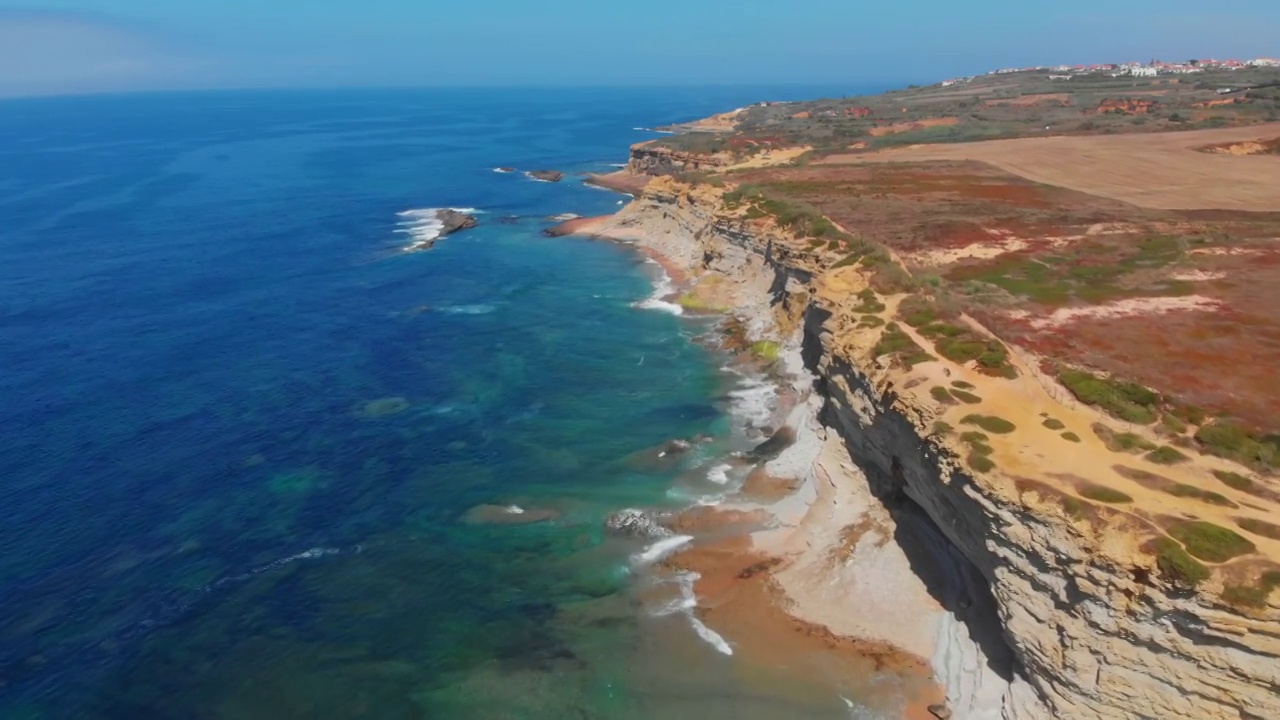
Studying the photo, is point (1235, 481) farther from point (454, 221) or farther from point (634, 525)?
point (454, 221)

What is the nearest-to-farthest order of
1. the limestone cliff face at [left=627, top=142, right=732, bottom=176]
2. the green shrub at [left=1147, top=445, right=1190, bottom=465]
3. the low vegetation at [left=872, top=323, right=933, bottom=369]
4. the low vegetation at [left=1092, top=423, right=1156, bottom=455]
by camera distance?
the green shrub at [left=1147, top=445, right=1190, bottom=465], the low vegetation at [left=1092, top=423, right=1156, bottom=455], the low vegetation at [left=872, top=323, right=933, bottom=369], the limestone cliff face at [left=627, top=142, right=732, bottom=176]

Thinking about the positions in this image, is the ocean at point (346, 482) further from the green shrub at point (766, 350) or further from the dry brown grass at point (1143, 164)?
the dry brown grass at point (1143, 164)

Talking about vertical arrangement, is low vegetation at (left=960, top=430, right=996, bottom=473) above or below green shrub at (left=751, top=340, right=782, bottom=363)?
above

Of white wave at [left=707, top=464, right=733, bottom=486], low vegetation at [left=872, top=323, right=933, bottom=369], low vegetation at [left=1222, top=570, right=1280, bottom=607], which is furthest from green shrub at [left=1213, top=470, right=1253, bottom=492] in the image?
white wave at [left=707, top=464, right=733, bottom=486]

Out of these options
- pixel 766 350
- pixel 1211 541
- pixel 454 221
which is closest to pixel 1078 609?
pixel 1211 541

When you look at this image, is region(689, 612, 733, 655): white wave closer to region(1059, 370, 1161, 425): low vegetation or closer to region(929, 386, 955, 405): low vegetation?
region(929, 386, 955, 405): low vegetation

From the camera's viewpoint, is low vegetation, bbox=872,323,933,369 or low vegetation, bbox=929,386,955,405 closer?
low vegetation, bbox=929,386,955,405

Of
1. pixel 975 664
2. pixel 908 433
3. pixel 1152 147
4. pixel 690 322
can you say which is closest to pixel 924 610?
pixel 975 664

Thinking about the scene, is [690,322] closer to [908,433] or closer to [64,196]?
[908,433]
